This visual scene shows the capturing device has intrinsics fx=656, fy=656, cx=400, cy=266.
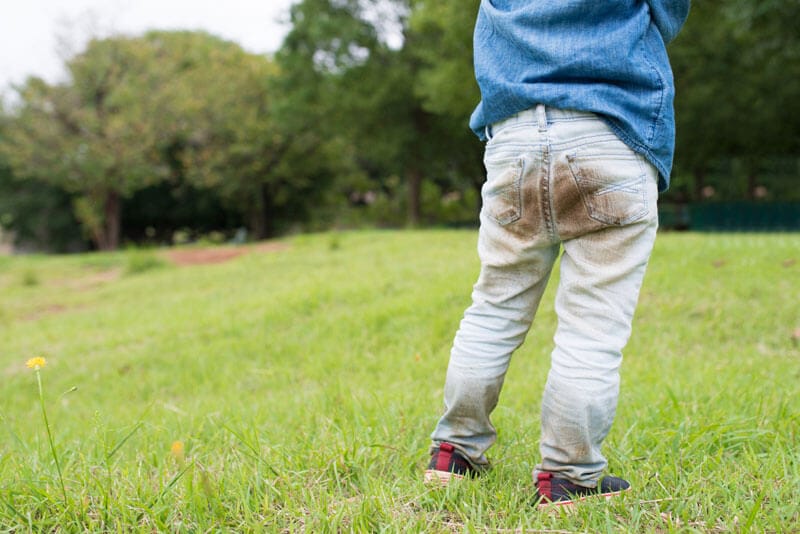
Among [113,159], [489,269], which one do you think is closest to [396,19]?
[113,159]

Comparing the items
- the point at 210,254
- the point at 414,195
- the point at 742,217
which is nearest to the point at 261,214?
the point at 414,195

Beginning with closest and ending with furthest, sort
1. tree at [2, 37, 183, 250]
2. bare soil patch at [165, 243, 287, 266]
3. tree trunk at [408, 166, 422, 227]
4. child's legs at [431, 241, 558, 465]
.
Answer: child's legs at [431, 241, 558, 465] < bare soil patch at [165, 243, 287, 266] < tree trunk at [408, 166, 422, 227] < tree at [2, 37, 183, 250]

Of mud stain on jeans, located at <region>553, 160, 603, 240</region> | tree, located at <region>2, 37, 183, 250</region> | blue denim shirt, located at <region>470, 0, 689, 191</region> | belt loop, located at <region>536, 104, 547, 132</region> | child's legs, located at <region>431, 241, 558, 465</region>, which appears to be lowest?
child's legs, located at <region>431, 241, 558, 465</region>

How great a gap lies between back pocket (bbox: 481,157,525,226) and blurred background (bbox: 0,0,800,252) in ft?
28.0

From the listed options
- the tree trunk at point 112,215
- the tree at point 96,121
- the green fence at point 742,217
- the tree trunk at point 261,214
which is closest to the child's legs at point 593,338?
the green fence at point 742,217

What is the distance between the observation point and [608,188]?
4.92 feet

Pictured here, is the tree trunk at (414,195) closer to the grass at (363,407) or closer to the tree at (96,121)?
the tree at (96,121)

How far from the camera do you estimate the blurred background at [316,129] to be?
13.9m

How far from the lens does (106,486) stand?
1.62 metres

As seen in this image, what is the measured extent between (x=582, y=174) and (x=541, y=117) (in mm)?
167

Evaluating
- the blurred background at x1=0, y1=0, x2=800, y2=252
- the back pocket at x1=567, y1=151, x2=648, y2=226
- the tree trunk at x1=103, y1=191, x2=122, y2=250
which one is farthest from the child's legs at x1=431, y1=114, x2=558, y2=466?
the tree trunk at x1=103, y1=191, x2=122, y2=250

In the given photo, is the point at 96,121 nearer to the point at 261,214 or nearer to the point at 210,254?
the point at 261,214

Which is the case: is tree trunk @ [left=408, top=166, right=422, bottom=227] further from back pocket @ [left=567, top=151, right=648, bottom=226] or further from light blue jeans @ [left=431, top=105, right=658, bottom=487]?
back pocket @ [left=567, top=151, right=648, bottom=226]

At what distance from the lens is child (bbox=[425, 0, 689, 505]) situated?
1.50 metres
